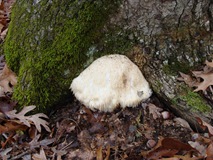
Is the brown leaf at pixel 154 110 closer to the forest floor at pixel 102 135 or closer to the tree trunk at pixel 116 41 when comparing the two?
the forest floor at pixel 102 135

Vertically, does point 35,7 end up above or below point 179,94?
above

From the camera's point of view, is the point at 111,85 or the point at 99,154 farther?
the point at 111,85

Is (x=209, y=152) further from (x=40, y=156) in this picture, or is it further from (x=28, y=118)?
(x=28, y=118)

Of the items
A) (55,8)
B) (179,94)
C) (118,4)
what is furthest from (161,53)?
(55,8)

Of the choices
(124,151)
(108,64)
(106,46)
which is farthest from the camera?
(106,46)

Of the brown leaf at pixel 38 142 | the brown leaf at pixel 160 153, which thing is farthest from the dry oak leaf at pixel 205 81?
the brown leaf at pixel 38 142

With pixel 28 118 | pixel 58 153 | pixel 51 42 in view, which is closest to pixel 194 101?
pixel 58 153

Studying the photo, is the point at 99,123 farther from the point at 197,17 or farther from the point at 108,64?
the point at 197,17
